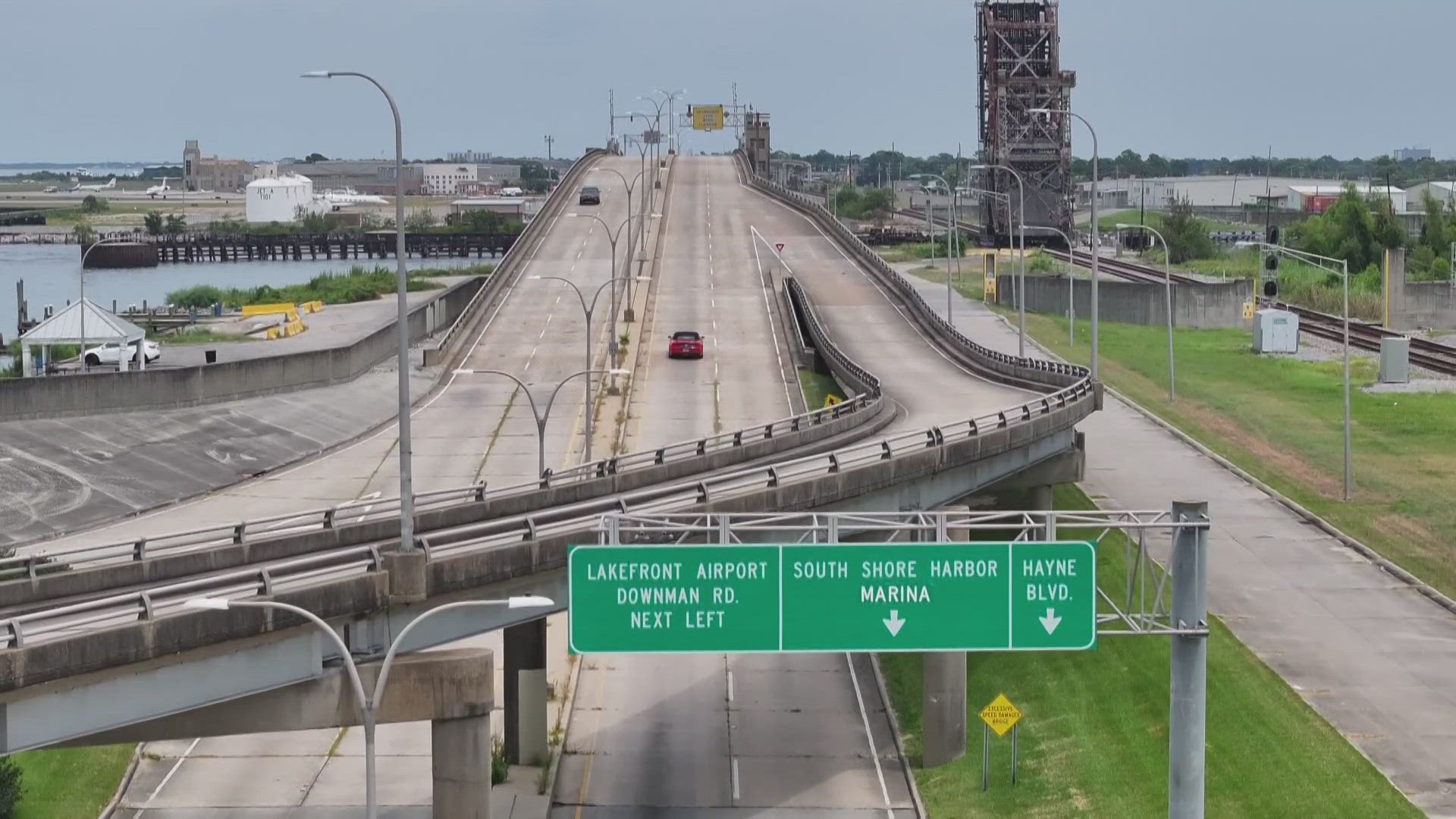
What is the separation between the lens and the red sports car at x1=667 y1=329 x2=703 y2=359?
8944 centimetres

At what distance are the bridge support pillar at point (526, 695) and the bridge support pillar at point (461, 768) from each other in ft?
29.4

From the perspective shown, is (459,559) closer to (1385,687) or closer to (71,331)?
(1385,687)

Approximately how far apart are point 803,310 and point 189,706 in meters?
73.8

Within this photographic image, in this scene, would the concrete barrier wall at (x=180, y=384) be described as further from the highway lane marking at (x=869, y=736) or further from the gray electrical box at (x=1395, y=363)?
the gray electrical box at (x=1395, y=363)

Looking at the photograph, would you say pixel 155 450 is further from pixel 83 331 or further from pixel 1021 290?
pixel 1021 290

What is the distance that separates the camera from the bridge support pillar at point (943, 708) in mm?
40500

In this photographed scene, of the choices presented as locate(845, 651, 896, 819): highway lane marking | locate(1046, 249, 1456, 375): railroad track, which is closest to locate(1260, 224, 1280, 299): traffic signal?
locate(845, 651, 896, 819): highway lane marking

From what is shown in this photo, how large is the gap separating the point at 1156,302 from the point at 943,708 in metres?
80.2

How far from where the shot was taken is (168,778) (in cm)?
3881

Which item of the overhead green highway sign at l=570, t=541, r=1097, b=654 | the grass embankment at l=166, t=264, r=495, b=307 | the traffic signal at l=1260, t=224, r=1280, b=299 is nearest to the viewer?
the overhead green highway sign at l=570, t=541, r=1097, b=654

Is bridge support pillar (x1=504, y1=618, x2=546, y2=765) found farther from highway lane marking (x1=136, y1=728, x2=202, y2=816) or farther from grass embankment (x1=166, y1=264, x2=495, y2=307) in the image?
grass embankment (x1=166, y1=264, x2=495, y2=307)

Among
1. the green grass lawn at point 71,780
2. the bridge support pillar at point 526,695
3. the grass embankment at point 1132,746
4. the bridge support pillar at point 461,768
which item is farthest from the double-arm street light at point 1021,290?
the bridge support pillar at point 461,768

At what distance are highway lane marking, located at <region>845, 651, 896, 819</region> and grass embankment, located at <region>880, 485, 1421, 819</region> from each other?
73 centimetres

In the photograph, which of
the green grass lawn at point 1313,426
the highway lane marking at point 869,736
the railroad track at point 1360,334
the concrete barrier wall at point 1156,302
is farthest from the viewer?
the concrete barrier wall at point 1156,302
